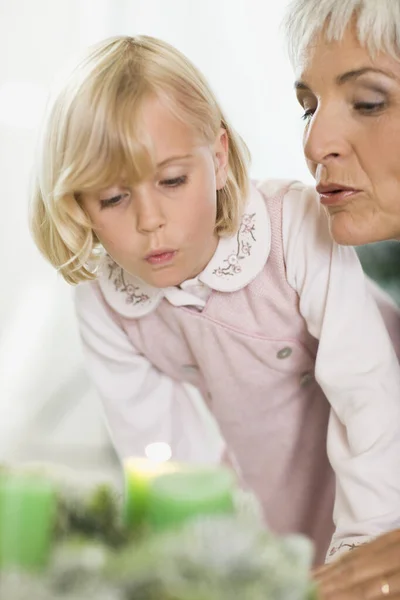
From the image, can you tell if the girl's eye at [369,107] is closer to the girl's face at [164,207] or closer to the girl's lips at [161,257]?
the girl's face at [164,207]

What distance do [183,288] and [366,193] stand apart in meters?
0.36

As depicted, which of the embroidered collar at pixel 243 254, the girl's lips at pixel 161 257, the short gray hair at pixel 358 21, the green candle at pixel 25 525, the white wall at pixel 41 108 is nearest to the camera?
the green candle at pixel 25 525

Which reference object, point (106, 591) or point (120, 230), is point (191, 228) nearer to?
point (120, 230)

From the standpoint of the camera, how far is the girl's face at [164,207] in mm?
1214

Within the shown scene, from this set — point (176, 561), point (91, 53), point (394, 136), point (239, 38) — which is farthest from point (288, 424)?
point (239, 38)

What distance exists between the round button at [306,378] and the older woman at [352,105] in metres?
0.31

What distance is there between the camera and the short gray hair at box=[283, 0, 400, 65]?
3.87 feet

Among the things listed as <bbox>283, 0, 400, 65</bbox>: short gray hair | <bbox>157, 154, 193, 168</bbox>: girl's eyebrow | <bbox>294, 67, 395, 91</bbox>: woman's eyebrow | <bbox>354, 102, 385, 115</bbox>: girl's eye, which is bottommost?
<bbox>157, 154, 193, 168</bbox>: girl's eyebrow

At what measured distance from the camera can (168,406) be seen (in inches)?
64.5

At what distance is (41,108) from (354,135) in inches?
57.6

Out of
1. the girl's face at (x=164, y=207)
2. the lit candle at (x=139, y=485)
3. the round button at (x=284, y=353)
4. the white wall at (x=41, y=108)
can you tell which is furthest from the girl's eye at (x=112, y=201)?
the white wall at (x=41, y=108)

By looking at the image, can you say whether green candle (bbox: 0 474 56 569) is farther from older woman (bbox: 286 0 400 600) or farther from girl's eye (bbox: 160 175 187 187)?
older woman (bbox: 286 0 400 600)

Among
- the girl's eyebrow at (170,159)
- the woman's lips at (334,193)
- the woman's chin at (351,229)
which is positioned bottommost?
the woman's chin at (351,229)

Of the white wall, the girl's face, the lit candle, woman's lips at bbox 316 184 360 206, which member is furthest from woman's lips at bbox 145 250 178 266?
the white wall
